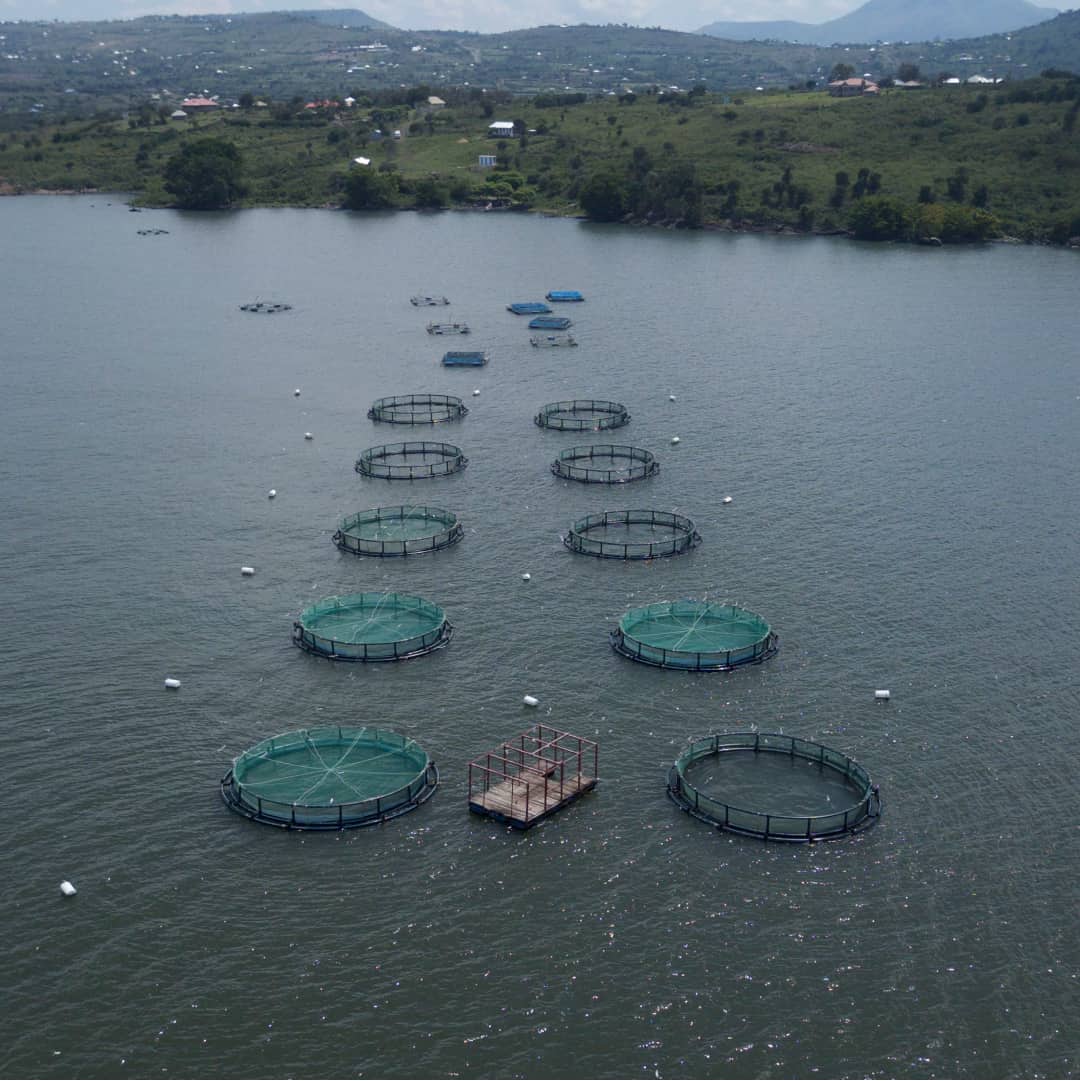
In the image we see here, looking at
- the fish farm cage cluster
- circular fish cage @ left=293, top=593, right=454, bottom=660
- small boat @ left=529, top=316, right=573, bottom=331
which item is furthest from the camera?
small boat @ left=529, top=316, right=573, bottom=331

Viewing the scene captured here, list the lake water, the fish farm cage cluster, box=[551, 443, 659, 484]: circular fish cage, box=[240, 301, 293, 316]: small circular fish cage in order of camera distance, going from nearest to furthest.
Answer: the lake water, the fish farm cage cluster, box=[551, 443, 659, 484]: circular fish cage, box=[240, 301, 293, 316]: small circular fish cage

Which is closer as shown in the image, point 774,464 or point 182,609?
point 182,609

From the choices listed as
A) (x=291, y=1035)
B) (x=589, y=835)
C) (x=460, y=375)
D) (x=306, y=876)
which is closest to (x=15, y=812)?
(x=306, y=876)

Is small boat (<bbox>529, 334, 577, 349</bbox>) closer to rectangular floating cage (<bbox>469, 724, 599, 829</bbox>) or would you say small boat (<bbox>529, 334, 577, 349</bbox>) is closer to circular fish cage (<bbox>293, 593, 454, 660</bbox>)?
circular fish cage (<bbox>293, 593, 454, 660</bbox>)

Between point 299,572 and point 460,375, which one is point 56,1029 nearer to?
point 299,572

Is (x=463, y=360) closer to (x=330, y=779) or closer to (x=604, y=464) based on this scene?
(x=604, y=464)

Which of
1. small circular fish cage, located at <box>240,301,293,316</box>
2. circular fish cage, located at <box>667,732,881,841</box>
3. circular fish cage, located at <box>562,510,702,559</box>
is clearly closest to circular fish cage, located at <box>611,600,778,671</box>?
circular fish cage, located at <box>667,732,881,841</box>
